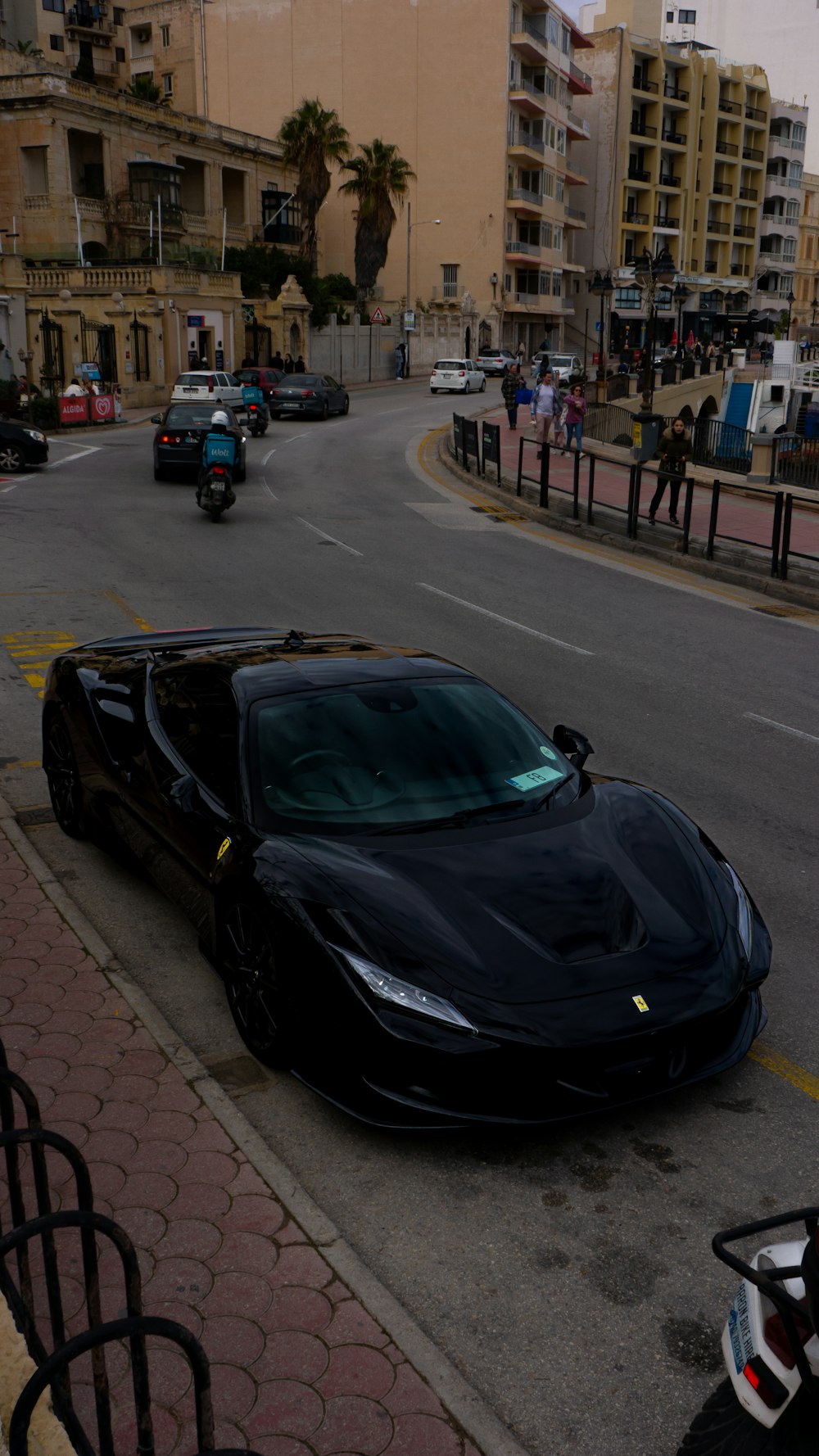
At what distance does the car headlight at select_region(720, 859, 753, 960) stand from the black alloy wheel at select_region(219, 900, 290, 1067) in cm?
185

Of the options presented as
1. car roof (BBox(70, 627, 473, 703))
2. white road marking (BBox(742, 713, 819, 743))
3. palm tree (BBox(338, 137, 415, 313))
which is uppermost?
palm tree (BBox(338, 137, 415, 313))

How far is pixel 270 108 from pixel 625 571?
7514 cm

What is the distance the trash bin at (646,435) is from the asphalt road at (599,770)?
612cm

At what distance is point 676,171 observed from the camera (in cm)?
9644

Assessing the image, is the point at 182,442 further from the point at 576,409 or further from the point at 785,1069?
the point at 785,1069

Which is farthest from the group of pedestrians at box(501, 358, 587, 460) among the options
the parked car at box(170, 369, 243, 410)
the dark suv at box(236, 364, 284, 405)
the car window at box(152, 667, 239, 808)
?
the car window at box(152, 667, 239, 808)

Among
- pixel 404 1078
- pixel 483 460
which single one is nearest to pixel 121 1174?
pixel 404 1078

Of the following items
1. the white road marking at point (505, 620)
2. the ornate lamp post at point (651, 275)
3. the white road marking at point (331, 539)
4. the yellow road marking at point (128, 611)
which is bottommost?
the white road marking at point (505, 620)

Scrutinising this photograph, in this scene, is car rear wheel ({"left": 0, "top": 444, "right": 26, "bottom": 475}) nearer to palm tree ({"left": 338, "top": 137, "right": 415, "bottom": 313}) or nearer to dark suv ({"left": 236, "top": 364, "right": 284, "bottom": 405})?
dark suv ({"left": 236, "top": 364, "right": 284, "bottom": 405})

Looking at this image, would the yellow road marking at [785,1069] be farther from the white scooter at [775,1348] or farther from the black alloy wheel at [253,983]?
the white scooter at [775,1348]

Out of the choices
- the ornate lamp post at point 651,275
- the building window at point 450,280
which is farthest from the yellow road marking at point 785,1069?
the building window at point 450,280

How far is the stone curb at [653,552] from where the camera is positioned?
682 inches

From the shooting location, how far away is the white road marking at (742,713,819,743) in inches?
417

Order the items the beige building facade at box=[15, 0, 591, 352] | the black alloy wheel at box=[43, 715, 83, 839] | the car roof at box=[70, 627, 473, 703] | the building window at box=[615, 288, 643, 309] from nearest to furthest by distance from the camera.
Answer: the car roof at box=[70, 627, 473, 703] < the black alloy wheel at box=[43, 715, 83, 839] < the beige building facade at box=[15, 0, 591, 352] < the building window at box=[615, 288, 643, 309]
